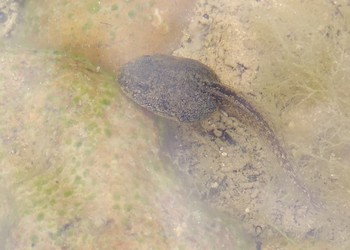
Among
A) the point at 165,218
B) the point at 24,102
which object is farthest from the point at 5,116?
the point at 165,218

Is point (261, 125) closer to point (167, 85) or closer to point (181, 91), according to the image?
point (181, 91)

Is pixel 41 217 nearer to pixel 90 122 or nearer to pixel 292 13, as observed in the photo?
pixel 90 122

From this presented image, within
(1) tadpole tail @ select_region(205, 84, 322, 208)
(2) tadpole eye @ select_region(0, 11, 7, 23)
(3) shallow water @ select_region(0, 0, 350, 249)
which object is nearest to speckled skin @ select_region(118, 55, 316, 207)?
(1) tadpole tail @ select_region(205, 84, 322, 208)

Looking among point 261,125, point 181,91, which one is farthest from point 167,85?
point 261,125

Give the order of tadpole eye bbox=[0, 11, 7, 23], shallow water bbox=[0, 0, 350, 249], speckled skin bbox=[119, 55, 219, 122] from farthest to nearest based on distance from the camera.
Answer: tadpole eye bbox=[0, 11, 7, 23], speckled skin bbox=[119, 55, 219, 122], shallow water bbox=[0, 0, 350, 249]

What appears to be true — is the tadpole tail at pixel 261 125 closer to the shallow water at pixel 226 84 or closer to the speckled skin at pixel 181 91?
the speckled skin at pixel 181 91

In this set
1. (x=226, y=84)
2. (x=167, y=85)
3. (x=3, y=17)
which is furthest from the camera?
(x=3, y=17)

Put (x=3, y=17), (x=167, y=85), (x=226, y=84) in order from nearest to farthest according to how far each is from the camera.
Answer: (x=167, y=85) → (x=226, y=84) → (x=3, y=17)

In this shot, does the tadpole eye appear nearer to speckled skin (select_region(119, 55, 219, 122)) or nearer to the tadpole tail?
speckled skin (select_region(119, 55, 219, 122))
